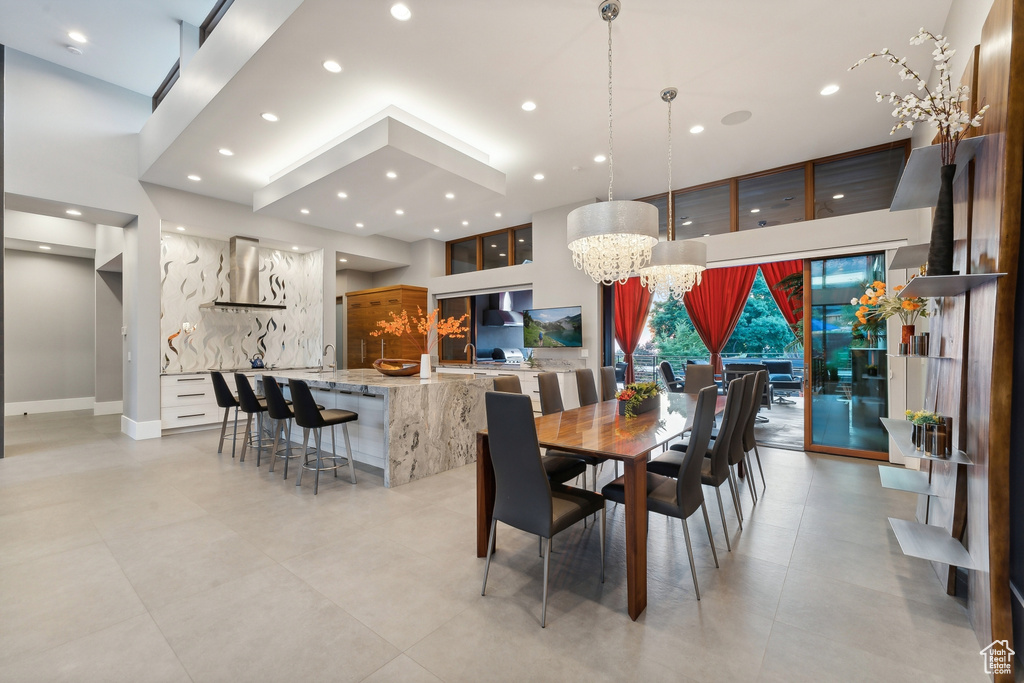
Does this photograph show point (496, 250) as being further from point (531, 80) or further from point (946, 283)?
point (946, 283)

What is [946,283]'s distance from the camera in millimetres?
1826

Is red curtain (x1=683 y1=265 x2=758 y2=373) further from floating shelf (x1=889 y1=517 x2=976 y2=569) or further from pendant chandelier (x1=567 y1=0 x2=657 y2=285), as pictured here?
floating shelf (x1=889 y1=517 x2=976 y2=569)

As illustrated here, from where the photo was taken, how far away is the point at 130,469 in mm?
4191

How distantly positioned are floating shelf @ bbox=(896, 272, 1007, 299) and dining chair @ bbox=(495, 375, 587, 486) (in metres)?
1.98

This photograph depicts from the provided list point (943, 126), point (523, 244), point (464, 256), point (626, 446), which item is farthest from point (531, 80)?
point (464, 256)

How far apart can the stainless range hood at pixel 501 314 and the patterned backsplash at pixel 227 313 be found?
114 inches

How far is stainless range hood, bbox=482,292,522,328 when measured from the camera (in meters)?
7.61

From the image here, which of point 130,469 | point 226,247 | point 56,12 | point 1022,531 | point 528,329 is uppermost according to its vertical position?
point 56,12

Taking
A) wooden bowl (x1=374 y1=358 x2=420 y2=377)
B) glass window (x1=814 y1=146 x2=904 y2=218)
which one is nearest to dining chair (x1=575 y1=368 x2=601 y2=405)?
wooden bowl (x1=374 y1=358 x2=420 y2=377)

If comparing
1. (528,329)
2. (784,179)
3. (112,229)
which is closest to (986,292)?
(784,179)

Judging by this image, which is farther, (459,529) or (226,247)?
(226,247)

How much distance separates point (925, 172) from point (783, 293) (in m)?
5.51

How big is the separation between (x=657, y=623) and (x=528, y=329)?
5.26 m

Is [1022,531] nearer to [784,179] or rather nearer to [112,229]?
[784,179]
